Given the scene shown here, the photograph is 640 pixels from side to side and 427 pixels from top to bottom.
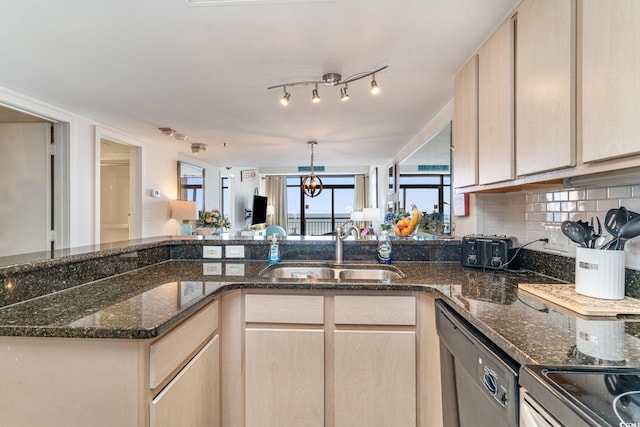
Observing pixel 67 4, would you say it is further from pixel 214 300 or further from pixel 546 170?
pixel 546 170

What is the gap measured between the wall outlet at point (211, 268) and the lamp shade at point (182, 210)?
11.4 feet

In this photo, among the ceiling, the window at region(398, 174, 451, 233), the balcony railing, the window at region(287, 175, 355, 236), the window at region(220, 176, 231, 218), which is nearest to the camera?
the ceiling

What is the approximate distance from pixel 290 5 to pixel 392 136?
2866mm

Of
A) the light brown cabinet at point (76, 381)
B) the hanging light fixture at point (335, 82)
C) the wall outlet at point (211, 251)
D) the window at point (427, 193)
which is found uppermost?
the hanging light fixture at point (335, 82)

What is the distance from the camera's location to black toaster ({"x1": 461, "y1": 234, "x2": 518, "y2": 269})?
1.64 m

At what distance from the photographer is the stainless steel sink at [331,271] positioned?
185 cm

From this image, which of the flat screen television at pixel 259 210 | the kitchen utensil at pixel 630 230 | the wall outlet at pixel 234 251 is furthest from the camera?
the flat screen television at pixel 259 210

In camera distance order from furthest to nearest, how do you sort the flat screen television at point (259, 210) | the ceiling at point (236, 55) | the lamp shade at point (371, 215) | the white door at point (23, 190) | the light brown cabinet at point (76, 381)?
the flat screen television at point (259, 210) < the lamp shade at point (371, 215) < the white door at point (23, 190) < the ceiling at point (236, 55) < the light brown cabinet at point (76, 381)

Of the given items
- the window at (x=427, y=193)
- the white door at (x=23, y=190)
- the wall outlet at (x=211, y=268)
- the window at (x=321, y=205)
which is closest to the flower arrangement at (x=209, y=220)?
the white door at (x=23, y=190)

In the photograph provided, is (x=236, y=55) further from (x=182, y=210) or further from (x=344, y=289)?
(x=182, y=210)

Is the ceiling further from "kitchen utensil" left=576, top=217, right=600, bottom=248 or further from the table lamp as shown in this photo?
the table lamp

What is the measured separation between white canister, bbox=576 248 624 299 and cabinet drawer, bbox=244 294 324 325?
103cm

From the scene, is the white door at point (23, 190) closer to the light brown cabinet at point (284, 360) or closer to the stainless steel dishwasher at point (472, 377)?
the light brown cabinet at point (284, 360)

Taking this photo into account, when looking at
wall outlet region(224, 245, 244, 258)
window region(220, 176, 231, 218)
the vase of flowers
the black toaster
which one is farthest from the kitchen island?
window region(220, 176, 231, 218)
